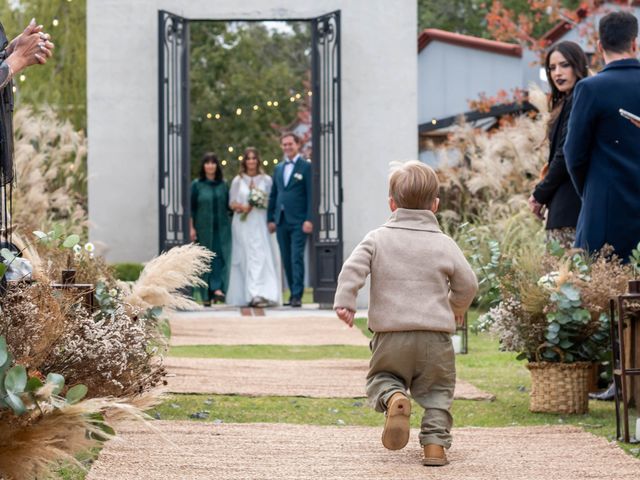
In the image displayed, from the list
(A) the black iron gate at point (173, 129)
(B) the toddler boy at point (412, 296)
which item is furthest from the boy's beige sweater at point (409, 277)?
(A) the black iron gate at point (173, 129)

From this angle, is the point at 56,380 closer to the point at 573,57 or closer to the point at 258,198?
the point at 573,57

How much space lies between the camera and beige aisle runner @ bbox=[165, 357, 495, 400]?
676 cm

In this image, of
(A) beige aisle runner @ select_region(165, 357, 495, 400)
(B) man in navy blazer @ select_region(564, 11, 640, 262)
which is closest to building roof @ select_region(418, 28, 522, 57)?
(A) beige aisle runner @ select_region(165, 357, 495, 400)

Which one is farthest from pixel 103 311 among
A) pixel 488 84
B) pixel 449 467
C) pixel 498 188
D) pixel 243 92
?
pixel 243 92

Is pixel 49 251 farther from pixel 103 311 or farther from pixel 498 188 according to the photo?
pixel 498 188

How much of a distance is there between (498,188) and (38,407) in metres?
11.3

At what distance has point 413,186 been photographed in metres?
4.90

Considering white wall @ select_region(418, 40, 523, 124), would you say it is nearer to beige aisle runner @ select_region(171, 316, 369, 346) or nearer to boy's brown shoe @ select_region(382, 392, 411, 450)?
beige aisle runner @ select_region(171, 316, 369, 346)

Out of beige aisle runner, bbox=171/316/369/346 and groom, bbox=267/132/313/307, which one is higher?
groom, bbox=267/132/313/307

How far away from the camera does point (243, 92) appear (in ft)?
107

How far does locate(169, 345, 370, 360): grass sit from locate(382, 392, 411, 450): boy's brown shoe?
4248 millimetres

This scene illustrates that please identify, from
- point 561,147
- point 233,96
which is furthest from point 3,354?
point 233,96

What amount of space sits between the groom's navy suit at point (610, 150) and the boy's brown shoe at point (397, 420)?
206 centimetres

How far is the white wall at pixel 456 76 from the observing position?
25.8 m
